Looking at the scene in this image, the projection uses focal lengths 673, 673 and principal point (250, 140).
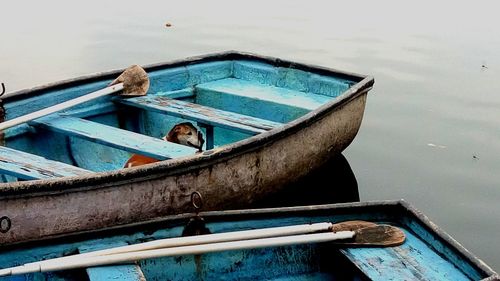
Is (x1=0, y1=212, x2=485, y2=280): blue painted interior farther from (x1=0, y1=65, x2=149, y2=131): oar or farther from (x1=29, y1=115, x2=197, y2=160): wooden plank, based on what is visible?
(x1=0, y1=65, x2=149, y2=131): oar

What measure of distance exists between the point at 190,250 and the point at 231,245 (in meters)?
0.20

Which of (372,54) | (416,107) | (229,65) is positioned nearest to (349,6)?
(372,54)

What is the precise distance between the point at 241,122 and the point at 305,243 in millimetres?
1896

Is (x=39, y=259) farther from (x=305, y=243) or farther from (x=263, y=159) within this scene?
(x=263, y=159)

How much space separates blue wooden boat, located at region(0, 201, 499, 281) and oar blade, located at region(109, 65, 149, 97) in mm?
2308

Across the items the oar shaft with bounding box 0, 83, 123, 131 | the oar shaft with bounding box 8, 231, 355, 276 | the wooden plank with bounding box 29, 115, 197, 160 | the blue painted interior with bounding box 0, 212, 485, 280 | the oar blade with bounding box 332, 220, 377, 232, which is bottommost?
the blue painted interior with bounding box 0, 212, 485, 280

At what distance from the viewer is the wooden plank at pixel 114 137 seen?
4363 millimetres

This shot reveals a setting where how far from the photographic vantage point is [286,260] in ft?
11.7

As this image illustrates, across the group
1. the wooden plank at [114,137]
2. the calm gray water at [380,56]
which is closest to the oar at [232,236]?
the wooden plank at [114,137]

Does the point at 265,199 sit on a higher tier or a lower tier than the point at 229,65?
lower

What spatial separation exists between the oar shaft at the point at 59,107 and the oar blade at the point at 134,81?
0.06 metres

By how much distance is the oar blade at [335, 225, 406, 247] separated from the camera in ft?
11.3

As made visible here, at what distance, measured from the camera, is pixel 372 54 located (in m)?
11.4

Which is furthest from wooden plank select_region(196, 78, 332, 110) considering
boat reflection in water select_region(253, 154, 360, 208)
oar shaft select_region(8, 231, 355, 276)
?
oar shaft select_region(8, 231, 355, 276)
